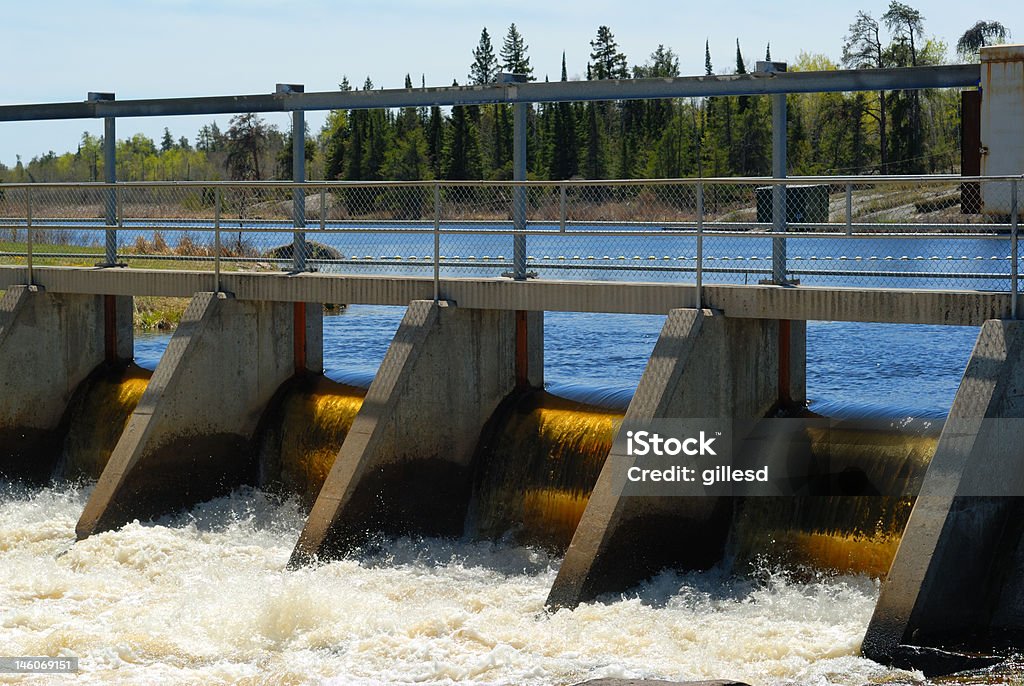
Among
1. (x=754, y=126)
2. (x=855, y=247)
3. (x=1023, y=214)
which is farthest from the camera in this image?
(x=754, y=126)

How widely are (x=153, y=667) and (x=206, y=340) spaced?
5.68 m

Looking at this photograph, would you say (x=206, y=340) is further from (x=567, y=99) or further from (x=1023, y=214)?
(x=1023, y=214)

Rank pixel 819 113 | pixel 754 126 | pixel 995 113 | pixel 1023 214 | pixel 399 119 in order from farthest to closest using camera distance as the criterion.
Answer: pixel 399 119
pixel 754 126
pixel 819 113
pixel 1023 214
pixel 995 113

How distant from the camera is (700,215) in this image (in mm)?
13289

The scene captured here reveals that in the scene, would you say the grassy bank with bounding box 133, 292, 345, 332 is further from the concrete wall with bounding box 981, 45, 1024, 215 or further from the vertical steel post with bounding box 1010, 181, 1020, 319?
the vertical steel post with bounding box 1010, 181, 1020, 319

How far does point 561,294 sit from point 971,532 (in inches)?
191

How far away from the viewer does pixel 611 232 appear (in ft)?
42.7

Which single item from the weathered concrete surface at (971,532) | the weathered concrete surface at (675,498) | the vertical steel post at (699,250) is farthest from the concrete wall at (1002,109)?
the weathered concrete surface at (675,498)

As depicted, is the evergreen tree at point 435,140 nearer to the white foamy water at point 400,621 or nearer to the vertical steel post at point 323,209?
the vertical steel post at point 323,209

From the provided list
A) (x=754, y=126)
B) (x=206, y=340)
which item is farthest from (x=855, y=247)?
(x=754, y=126)

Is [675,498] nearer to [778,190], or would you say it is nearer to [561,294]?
[561,294]

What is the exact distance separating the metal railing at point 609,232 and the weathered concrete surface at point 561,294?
0.22m

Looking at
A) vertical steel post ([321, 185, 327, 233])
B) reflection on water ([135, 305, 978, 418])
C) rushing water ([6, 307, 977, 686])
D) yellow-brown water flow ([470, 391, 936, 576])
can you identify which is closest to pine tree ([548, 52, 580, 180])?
reflection on water ([135, 305, 978, 418])

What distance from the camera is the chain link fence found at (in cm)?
1275
